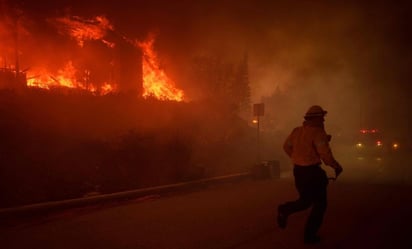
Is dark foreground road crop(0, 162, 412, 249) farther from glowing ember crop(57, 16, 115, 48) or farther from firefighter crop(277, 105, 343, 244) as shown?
glowing ember crop(57, 16, 115, 48)

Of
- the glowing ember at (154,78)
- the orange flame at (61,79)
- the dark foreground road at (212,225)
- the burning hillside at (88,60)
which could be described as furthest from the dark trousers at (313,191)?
the glowing ember at (154,78)

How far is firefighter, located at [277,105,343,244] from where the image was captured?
202 inches

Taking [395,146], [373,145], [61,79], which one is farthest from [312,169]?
[395,146]

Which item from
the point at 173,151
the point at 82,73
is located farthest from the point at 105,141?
the point at 82,73

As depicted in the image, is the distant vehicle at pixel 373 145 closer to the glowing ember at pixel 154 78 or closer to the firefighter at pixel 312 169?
the glowing ember at pixel 154 78

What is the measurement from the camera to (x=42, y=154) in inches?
450

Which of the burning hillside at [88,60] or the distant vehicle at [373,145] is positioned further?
the distant vehicle at [373,145]

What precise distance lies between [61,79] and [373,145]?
21.5 meters

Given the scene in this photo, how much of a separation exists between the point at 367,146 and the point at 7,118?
78.7 feet

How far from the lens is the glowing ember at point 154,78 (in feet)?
73.7

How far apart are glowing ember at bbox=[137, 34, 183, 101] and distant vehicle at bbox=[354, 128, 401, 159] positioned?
1390cm

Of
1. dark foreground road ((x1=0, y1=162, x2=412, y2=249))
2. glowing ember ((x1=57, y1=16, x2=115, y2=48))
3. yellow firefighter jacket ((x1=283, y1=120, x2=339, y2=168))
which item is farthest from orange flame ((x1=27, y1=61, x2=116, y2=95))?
yellow firefighter jacket ((x1=283, y1=120, x2=339, y2=168))

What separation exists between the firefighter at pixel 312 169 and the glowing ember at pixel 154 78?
55.8 ft

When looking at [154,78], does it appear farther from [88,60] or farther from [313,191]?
[313,191]
